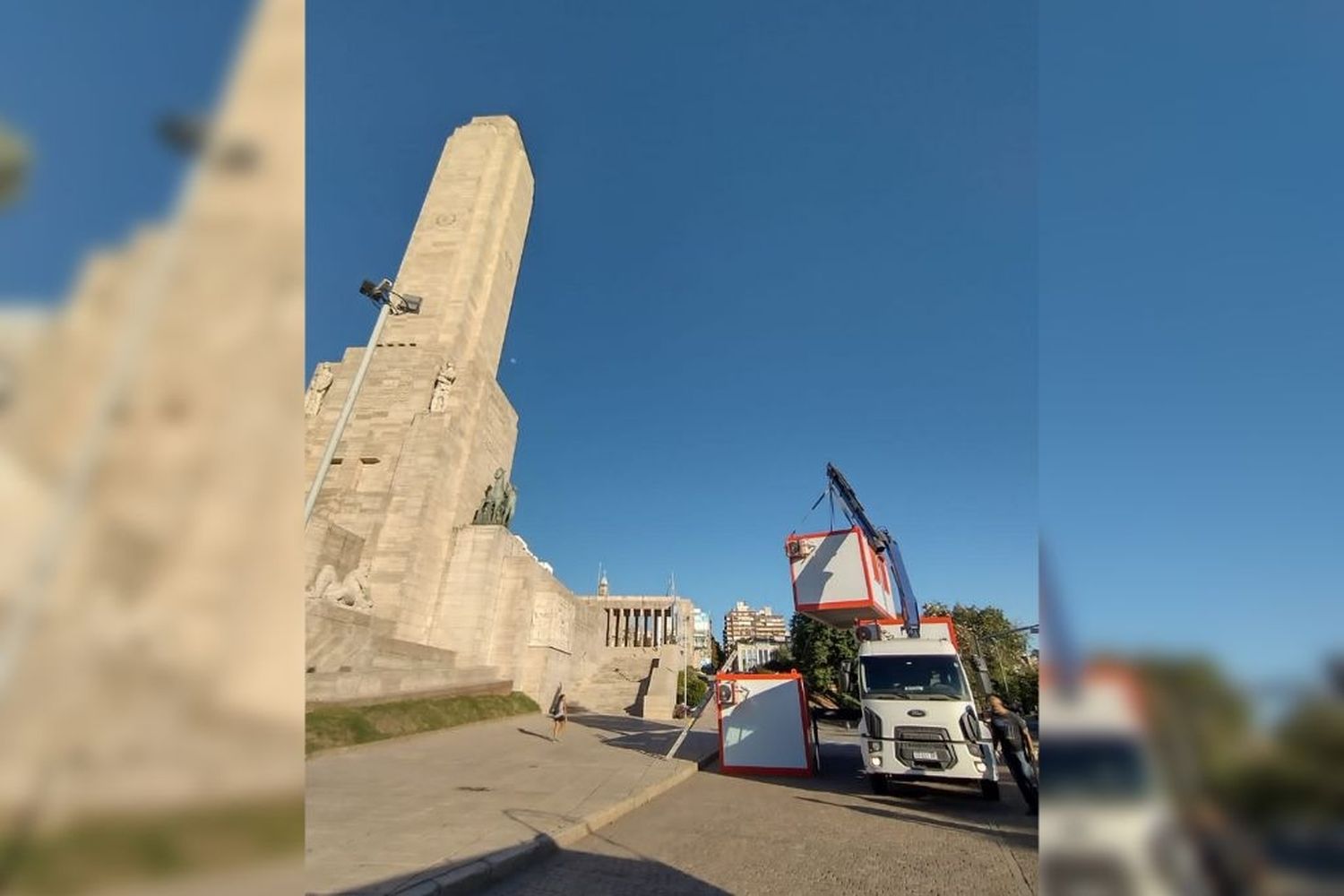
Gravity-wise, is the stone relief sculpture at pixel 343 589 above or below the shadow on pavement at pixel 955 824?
above

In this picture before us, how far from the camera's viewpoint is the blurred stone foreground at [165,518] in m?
0.86

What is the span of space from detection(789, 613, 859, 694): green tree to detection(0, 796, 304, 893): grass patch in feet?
111

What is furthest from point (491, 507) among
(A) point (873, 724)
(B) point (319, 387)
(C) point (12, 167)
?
(C) point (12, 167)

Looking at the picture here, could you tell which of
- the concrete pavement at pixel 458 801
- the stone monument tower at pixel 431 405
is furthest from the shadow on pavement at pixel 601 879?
the stone monument tower at pixel 431 405

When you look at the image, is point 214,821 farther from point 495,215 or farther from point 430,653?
point 495,215

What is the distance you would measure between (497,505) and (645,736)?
9.67 m

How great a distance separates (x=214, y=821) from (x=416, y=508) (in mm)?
20707

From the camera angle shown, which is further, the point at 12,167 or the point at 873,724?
the point at 873,724

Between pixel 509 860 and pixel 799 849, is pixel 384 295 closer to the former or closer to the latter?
pixel 509 860

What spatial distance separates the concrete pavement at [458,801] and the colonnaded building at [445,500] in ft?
10.4

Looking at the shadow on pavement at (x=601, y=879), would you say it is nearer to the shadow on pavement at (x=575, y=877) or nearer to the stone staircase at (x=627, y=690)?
the shadow on pavement at (x=575, y=877)

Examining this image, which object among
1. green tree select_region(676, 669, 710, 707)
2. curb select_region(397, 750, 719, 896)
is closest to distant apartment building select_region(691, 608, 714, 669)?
green tree select_region(676, 669, 710, 707)

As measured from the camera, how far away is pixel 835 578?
45.0 feet

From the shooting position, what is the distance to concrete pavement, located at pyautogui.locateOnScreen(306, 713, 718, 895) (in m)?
5.03
